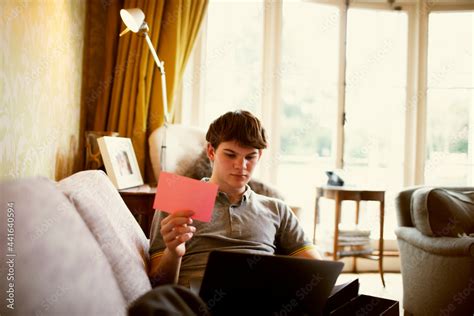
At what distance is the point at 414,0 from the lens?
3898mm

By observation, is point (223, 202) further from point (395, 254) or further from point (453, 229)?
point (395, 254)

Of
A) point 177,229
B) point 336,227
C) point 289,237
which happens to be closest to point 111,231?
point 177,229

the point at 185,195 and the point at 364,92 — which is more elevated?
the point at 364,92

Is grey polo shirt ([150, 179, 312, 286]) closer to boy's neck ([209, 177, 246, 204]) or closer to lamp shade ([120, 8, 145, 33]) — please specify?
boy's neck ([209, 177, 246, 204])

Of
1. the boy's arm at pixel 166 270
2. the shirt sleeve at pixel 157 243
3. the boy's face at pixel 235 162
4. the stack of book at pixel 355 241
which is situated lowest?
the stack of book at pixel 355 241

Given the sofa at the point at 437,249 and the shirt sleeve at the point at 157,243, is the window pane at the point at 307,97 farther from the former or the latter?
the shirt sleeve at the point at 157,243

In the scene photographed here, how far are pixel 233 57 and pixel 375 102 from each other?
1290 mm

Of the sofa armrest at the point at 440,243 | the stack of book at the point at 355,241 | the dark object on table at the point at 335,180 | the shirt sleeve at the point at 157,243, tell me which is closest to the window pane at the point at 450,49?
the dark object on table at the point at 335,180

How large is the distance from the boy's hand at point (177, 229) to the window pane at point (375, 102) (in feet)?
9.56

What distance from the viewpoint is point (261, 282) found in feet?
3.16

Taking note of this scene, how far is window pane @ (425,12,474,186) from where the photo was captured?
13.0 feet

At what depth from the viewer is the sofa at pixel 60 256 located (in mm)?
748

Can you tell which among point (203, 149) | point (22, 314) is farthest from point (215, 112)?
point (22, 314)

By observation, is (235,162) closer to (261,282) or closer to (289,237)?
(289,237)
